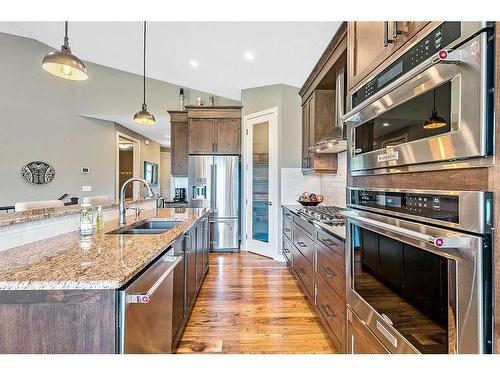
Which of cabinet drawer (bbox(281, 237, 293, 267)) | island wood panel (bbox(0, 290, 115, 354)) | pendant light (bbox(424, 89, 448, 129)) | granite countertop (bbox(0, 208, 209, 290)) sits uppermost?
pendant light (bbox(424, 89, 448, 129))

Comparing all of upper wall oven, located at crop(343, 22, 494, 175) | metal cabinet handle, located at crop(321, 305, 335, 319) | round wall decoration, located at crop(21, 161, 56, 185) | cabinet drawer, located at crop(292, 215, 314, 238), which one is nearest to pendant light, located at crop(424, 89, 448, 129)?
upper wall oven, located at crop(343, 22, 494, 175)

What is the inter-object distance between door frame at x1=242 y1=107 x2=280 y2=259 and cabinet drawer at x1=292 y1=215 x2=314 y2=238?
1.12 metres

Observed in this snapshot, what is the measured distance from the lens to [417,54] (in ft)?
2.96

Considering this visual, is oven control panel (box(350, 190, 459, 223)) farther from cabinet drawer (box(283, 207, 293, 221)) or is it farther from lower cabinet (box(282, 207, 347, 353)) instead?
cabinet drawer (box(283, 207, 293, 221))

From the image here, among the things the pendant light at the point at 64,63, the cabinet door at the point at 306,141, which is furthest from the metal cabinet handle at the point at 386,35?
the cabinet door at the point at 306,141

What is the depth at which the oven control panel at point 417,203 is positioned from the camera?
754mm

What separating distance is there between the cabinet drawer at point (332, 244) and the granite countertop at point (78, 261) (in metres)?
1.05

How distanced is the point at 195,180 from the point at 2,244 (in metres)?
3.59

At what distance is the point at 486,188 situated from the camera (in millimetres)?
668

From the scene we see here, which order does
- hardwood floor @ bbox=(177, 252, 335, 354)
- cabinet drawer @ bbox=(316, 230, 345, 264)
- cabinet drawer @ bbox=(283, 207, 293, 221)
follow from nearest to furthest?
cabinet drawer @ bbox=(316, 230, 345, 264) → hardwood floor @ bbox=(177, 252, 335, 354) → cabinet drawer @ bbox=(283, 207, 293, 221)

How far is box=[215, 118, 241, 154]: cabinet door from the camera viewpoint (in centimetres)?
495
